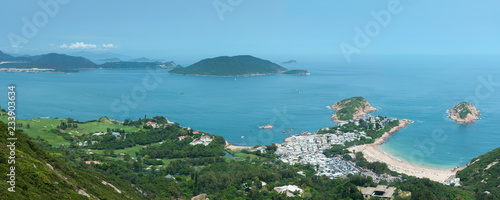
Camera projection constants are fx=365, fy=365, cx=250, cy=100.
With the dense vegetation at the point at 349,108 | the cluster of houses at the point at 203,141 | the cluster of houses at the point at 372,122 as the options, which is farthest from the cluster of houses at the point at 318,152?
the dense vegetation at the point at 349,108

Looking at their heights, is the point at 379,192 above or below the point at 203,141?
above

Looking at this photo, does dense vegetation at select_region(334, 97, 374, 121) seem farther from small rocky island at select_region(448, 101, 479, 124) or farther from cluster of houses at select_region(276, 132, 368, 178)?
small rocky island at select_region(448, 101, 479, 124)

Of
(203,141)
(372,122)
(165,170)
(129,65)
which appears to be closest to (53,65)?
(129,65)

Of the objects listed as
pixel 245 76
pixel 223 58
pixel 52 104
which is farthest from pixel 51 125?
pixel 223 58

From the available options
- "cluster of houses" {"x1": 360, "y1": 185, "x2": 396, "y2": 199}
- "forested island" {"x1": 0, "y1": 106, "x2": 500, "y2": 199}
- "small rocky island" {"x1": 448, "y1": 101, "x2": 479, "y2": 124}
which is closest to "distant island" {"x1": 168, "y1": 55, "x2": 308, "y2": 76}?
"small rocky island" {"x1": 448, "y1": 101, "x2": 479, "y2": 124}

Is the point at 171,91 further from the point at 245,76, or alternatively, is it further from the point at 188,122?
the point at 245,76

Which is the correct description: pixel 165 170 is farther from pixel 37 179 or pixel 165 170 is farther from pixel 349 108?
pixel 349 108
